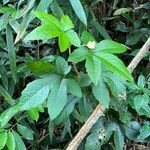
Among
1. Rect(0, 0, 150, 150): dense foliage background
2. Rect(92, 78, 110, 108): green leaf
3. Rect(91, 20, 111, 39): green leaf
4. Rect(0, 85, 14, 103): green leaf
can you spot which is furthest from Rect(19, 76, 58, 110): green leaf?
Rect(91, 20, 111, 39): green leaf

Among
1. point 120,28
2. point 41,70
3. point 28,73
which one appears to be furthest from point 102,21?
point 41,70

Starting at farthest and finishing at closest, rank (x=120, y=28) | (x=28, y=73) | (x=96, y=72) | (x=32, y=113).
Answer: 1. (x=120, y=28)
2. (x=28, y=73)
3. (x=32, y=113)
4. (x=96, y=72)

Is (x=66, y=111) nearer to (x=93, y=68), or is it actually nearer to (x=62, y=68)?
(x=62, y=68)

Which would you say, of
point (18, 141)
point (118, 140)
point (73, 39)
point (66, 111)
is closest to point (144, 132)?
point (118, 140)

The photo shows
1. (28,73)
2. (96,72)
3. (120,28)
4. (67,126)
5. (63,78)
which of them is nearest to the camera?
(96,72)

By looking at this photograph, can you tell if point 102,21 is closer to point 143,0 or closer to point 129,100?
point 143,0

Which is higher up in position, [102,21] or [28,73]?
[28,73]

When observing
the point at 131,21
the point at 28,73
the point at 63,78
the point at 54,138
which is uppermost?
the point at 63,78

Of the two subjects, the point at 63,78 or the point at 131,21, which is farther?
the point at 131,21
